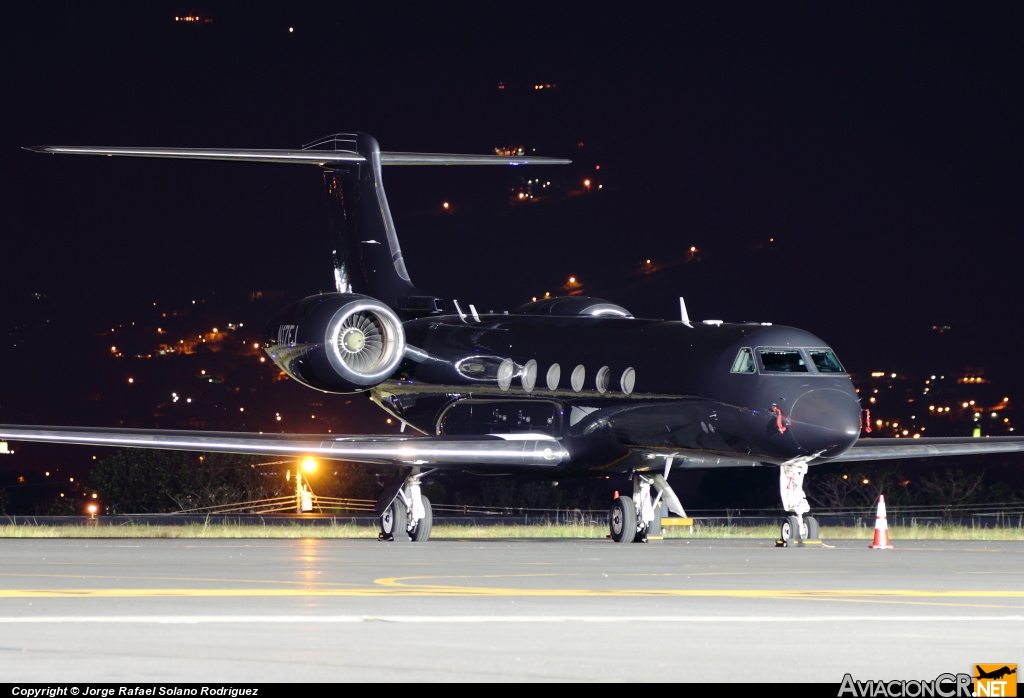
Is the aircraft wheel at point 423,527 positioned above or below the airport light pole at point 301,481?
below

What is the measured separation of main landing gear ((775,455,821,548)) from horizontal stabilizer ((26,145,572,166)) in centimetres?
857

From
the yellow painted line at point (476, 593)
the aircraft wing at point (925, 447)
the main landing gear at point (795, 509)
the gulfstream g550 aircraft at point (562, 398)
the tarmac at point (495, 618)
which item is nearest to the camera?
the tarmac at point (495, 618)

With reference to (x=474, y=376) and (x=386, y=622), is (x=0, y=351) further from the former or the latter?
(x=386, y=622)

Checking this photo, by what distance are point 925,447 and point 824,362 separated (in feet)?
11.2

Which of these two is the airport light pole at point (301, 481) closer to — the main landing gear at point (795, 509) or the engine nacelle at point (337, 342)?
the engine nacelle at point (337, 342)

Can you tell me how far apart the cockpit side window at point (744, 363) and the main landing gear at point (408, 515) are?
16.6 ft

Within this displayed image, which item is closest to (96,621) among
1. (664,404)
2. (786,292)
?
(664,404)

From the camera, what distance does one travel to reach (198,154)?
29.3m

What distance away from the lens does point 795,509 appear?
2422 centimetres

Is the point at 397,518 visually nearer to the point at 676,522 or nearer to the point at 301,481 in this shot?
the point at 676,522

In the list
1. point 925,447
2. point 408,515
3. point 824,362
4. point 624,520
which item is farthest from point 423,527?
point 925,447

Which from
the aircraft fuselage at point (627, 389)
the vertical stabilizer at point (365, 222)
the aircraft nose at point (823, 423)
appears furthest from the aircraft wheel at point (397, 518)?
the vertical stabilizer at point (365, 222)

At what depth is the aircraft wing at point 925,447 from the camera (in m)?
26.4

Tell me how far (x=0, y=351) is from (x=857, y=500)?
3892 inches
